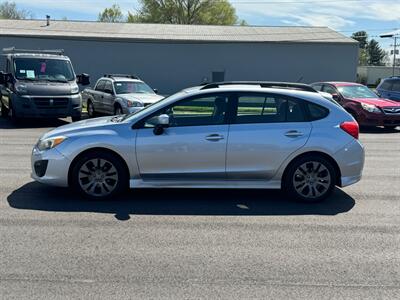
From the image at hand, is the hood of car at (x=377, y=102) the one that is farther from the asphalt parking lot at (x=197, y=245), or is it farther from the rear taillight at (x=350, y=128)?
the rear taillight at (x=350, y=128)

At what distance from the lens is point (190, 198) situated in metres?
6.91

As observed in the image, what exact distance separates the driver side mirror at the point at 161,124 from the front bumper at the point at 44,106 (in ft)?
32.9

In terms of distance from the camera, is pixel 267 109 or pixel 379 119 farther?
pixel 379 119

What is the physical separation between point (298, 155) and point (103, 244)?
295 centimetres

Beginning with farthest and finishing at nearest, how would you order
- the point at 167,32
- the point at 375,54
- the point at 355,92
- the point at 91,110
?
the point at 375,54 → the point at 167,32 → the point at 91,110 → the point at 355,92

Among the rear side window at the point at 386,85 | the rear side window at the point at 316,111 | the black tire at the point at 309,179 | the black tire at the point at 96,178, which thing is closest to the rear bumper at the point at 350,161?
the black tire at the point at 309,179

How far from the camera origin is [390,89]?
63.7ft

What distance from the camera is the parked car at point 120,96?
628 inches

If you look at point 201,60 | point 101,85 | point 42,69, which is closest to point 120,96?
point 101,85

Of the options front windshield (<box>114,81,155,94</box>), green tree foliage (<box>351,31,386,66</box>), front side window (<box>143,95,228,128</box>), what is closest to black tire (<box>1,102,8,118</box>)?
front windshield (<box>114,81,155,94</box>)

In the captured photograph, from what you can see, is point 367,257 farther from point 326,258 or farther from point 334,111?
point 334,111

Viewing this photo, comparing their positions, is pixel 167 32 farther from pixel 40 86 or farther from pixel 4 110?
pixel 40 86

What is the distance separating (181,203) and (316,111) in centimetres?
222

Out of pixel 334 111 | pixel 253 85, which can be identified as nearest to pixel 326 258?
pixel 334 111
